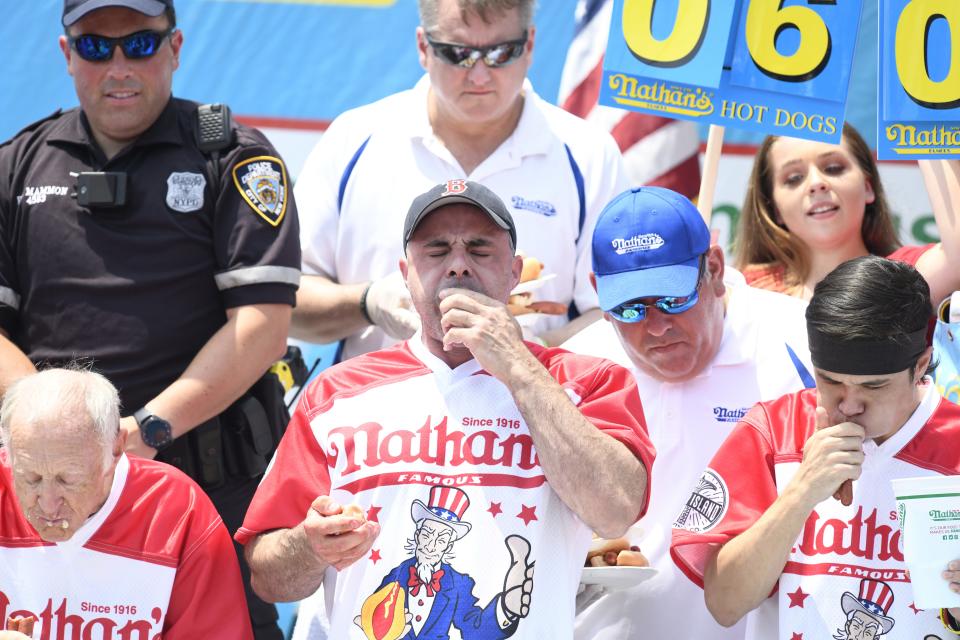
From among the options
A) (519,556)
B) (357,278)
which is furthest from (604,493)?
(357,278)

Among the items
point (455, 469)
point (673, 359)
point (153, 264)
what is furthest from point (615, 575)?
point (153, 264)

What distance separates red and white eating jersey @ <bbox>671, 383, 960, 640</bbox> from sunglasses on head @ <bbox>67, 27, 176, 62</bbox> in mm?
1952

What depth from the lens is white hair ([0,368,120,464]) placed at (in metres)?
3.00

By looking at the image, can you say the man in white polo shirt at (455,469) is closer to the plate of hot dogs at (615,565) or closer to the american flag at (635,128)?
the plate of hot dogs at (615,565)

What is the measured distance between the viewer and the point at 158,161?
12.7ft

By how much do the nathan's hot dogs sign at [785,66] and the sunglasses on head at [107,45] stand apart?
1301mm

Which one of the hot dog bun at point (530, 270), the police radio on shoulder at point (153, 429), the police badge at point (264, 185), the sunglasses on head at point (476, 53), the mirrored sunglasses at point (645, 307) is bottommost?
the police radio on shoulder at point (153, 429)

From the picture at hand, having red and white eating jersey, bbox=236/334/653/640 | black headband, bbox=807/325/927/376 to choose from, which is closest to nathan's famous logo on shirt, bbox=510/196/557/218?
red and white eating jersey, bbox=236/334/653/640

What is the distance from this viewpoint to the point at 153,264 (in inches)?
150

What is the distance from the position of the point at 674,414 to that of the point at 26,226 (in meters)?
1.82

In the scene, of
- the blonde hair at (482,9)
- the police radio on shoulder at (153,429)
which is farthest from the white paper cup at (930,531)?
the blonde hair at (482,9)

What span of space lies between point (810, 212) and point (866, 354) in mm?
1525

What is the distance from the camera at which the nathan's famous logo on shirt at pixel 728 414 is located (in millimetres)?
3502

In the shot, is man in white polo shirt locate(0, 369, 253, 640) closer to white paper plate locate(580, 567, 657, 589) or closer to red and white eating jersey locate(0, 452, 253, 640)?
red and white eating jersey locate(0, 452, 253, 640)
